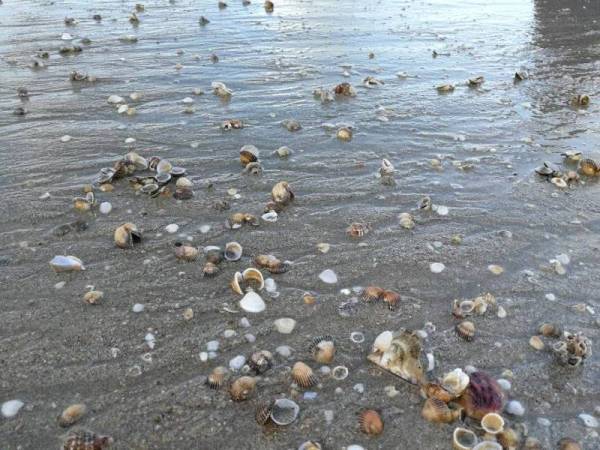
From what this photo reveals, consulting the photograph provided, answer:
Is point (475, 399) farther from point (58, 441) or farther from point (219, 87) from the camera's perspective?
point (219, 87)

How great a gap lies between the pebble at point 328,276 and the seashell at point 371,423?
1535 millimetres

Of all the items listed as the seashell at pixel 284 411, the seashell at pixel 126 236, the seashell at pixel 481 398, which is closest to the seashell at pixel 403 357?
the seashell at pixel 481 398

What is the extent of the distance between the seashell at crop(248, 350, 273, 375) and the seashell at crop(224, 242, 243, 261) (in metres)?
1.33

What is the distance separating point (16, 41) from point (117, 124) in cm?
655

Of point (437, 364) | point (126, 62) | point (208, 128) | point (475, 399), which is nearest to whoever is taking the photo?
point (475, 399)

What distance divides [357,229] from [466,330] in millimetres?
A: 1722

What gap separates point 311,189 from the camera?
6230mm

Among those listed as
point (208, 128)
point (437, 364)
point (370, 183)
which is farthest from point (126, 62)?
point (437, 364)

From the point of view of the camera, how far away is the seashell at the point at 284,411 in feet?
10.9

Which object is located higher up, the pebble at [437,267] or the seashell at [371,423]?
the pebble at [437,267]

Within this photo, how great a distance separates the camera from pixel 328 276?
4.76 metres

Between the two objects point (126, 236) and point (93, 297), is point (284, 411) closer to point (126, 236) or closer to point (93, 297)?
point (93, 297)

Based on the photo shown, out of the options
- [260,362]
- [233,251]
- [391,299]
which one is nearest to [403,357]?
[391,299]

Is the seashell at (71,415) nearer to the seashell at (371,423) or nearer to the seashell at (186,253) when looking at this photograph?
the seashell at (186,253)
